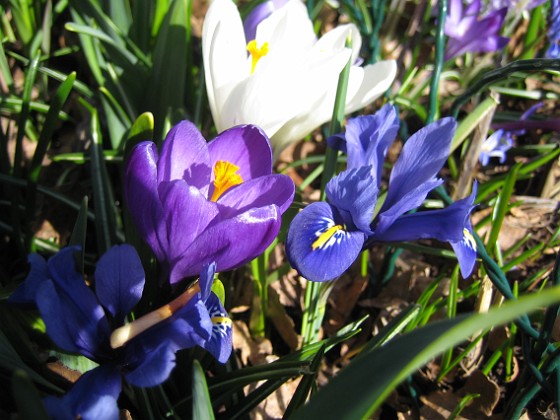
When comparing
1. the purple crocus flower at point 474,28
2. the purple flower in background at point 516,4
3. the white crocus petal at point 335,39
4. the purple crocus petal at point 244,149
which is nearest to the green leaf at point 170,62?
the white crocus petal at point 335,39

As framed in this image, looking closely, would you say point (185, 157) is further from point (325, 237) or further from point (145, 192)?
point (325, 237)

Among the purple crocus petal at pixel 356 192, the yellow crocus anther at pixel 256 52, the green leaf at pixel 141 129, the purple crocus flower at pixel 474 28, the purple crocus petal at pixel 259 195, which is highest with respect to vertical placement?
the yellow crocus anther at pixel 256 52

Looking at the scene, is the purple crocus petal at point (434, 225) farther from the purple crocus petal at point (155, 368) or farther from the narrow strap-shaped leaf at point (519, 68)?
the purple crocus petal at point (155, 368)

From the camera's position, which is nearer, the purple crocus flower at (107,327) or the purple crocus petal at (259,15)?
the purple crocus flower at (107,327)

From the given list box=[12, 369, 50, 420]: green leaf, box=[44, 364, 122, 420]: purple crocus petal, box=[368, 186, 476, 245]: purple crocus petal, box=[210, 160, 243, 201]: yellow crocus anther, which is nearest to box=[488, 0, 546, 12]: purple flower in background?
box=[368, 186, 476, 245]: purple crocus petal

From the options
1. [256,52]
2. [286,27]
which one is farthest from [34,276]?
[286,27]

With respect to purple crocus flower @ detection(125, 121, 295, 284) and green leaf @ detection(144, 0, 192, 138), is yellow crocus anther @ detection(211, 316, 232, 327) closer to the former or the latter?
purple crocus flower @ detection(125, 121, 295, 284)
